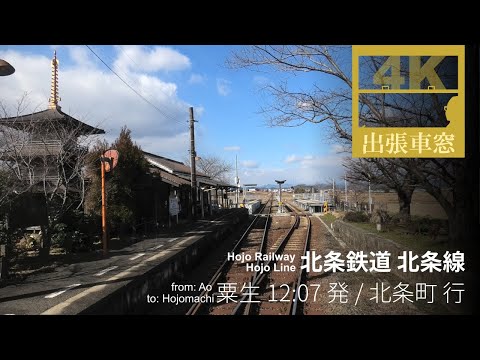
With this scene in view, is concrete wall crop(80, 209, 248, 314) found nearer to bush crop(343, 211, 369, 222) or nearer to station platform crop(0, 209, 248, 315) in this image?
station platform crop(0, 209, 248, 315)

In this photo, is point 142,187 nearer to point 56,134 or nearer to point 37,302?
point 56,134

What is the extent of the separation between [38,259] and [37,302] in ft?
10.9

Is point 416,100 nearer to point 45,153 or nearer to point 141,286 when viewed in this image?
point 141,286

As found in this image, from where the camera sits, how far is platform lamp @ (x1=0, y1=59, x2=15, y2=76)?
3282 mm

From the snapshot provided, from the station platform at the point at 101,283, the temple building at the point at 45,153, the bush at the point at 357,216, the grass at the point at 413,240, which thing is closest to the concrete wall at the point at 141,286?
the station platform at the point at 101,283

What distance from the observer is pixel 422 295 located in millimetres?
3184

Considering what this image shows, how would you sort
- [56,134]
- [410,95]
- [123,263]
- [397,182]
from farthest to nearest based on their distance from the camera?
1. [56,134]
2. [123,263]
3. [397,182]
4. [410,95]

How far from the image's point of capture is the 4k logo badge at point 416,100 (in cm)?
316

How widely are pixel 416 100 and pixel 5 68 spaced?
374 centimetres

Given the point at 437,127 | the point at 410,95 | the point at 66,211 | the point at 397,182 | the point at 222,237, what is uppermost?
the point at 410,95

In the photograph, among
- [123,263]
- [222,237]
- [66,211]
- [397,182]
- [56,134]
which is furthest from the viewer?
[222,237]

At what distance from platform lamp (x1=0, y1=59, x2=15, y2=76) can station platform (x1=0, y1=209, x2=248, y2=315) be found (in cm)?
226

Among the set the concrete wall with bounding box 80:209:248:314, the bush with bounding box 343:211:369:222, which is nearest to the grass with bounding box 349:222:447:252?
the bush with bounding box 343:211:369:222
